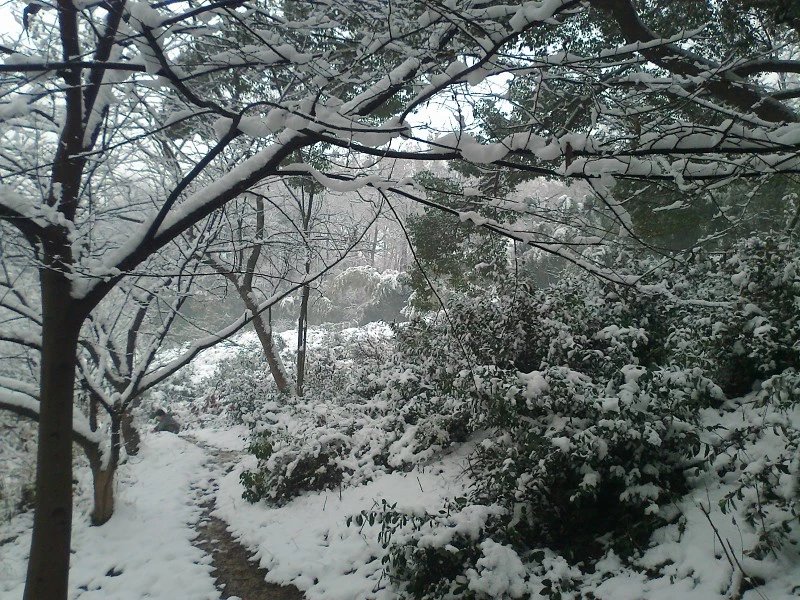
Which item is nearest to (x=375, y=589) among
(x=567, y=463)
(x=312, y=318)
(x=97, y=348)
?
(x=567, y=463)

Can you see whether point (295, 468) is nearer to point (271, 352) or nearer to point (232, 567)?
point (232, 567)

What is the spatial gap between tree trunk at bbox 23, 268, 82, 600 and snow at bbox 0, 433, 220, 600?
6.56ft

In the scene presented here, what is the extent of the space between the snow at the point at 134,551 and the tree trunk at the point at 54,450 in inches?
78.7

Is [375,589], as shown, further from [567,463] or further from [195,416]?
[195,416]

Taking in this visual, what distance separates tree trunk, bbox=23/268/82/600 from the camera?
8.23 ft

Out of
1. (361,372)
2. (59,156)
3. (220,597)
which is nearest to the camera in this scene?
(59,156)

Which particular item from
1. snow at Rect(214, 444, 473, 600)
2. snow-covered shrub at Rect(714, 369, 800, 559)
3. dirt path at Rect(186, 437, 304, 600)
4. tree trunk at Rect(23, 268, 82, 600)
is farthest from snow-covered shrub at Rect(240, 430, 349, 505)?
snow-covered shrub at Rect(714, 369, 800, 559)

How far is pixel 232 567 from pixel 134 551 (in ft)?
4.47

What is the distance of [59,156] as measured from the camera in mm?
2932

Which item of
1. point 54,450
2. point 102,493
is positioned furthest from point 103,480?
point 54,450

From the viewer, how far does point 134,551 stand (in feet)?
16.8

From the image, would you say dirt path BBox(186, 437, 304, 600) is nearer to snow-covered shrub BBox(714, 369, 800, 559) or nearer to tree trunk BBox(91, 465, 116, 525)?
tree trunk BBox(91, 465, 116, 525)

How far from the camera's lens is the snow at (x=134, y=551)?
4312mm

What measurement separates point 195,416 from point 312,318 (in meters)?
14.1
